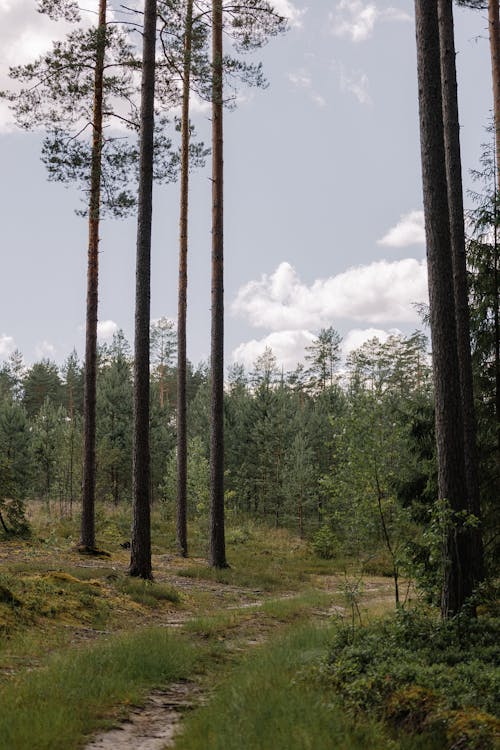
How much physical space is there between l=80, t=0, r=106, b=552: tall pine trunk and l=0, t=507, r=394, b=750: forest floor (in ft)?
3.76

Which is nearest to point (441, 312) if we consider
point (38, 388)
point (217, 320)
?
point (217, 320)

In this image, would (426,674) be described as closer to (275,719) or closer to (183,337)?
(275,719)

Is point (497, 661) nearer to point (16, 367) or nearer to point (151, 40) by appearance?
point (151, 40)

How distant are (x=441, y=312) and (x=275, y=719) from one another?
5343 mm

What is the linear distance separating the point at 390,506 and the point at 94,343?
33.3 feet

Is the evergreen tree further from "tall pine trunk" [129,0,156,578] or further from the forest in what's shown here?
"tall pine trunk" [129,0,156,578]

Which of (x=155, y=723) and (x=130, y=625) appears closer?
(x=155, y=723)

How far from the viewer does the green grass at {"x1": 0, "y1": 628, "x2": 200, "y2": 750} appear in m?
4.42

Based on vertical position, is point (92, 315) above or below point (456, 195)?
below

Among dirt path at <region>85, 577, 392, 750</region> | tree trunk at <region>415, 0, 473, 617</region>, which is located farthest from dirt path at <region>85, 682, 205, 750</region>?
tree trunk at <region>415, 0, 473, 617</region>

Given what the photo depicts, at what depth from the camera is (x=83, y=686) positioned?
216 inches

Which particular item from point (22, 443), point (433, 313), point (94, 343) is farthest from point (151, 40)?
point (22, 443)

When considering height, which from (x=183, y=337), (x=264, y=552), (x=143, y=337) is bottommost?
(x=264, y=552)

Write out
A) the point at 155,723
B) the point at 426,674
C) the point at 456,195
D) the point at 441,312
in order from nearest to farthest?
1. the point at 155,723
2. the point at 426,674
3. the point at 441,312
4. the point at 456,195
